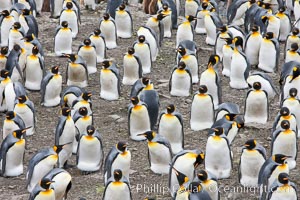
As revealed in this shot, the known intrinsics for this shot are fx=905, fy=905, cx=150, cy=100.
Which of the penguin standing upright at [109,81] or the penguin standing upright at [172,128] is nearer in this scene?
the penguin standing upright at [172,128]

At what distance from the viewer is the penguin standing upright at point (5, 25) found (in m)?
16.4

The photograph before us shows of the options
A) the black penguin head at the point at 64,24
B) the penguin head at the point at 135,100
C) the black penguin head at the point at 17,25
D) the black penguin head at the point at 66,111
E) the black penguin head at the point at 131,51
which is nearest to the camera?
the black penguin head at the point at 66,111

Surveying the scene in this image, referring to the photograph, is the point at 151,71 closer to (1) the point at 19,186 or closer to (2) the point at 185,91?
(2) the point at 185,91

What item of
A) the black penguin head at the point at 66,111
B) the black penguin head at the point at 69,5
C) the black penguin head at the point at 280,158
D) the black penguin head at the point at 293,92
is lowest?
the black penguin head at the point at 280,158

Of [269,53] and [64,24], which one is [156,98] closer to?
[269,53]

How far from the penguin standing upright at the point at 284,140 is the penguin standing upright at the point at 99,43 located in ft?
15.3

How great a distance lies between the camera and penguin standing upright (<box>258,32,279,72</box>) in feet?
50.2

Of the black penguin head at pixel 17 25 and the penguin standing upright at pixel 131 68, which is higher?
the black penguin head at pixel 17 25

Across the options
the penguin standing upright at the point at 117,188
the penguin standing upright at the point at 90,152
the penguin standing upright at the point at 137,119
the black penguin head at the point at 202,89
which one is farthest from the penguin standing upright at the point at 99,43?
the penguin standing upright at the point at 117,188

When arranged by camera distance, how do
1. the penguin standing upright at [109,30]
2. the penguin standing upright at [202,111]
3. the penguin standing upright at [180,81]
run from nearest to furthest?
the penguin standing upright at [202,111], the penguin standing upright at [180,81], the penguin standing upright at [109,30]

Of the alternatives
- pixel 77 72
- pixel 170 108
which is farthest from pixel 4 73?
pixel 170 108

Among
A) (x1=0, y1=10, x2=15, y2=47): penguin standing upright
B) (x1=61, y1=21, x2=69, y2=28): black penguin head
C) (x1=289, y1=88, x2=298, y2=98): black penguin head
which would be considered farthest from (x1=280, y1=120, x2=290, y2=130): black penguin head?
(x1=0, y1=10, x2=15, y2=47): penguin standing upright

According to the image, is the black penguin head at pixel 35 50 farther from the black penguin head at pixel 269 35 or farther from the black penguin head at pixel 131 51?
the black penguin head at pixel 269 35

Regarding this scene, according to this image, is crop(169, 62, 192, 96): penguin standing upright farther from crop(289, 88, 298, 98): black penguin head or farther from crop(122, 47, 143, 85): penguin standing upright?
crop(289, 88, 298, 98): black penguin head
